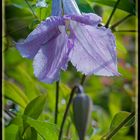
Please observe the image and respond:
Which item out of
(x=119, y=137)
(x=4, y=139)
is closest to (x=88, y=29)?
(x=4, y=139)

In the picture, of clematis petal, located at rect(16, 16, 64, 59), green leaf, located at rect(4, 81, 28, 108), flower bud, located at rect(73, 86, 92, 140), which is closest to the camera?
clematis petal, located at rect(16, 16, 64, 59)

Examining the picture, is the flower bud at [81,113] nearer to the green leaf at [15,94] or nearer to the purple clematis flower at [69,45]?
the purple clematis flower at [69,45]

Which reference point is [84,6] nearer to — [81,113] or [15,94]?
[81,113]

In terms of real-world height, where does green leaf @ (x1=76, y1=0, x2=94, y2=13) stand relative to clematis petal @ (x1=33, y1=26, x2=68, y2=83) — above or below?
above

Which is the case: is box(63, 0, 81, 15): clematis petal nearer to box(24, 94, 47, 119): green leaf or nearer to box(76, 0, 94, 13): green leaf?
box(76, 0, 94, 13): green leaf

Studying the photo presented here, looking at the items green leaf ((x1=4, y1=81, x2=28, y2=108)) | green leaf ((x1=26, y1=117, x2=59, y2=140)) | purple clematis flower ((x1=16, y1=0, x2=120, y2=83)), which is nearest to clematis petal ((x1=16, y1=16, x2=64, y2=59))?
purple clematis flower ((x1=16, y1=0, x2=120, y2=83))

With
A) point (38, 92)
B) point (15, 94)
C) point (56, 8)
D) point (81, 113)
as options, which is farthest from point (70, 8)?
point (38, 92)

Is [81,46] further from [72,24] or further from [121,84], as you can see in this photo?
[121,84]
